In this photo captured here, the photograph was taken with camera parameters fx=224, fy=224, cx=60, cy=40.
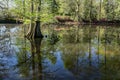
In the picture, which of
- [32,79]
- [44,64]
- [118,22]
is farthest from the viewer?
[118,22]

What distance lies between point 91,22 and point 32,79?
5737 cm

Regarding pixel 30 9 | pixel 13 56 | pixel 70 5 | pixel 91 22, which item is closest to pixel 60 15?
pixel 70 5

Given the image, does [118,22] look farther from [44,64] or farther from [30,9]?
[44,64]

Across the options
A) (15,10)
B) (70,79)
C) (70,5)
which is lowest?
(70,79)

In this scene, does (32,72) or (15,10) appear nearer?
(32,72)

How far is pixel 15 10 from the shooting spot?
83.4 feet

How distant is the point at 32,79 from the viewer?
970 centimetres

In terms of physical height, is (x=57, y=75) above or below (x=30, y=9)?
below

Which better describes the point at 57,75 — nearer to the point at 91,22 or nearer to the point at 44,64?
the point at 44,64

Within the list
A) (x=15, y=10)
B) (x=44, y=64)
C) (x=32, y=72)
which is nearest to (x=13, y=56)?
(x=44, y=64)

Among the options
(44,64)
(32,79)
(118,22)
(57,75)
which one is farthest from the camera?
(118,22)

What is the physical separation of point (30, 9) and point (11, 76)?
17.1 m

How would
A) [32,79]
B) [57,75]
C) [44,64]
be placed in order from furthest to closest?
[44,64] → [57,75] → [32,79]

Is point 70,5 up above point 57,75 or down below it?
above
